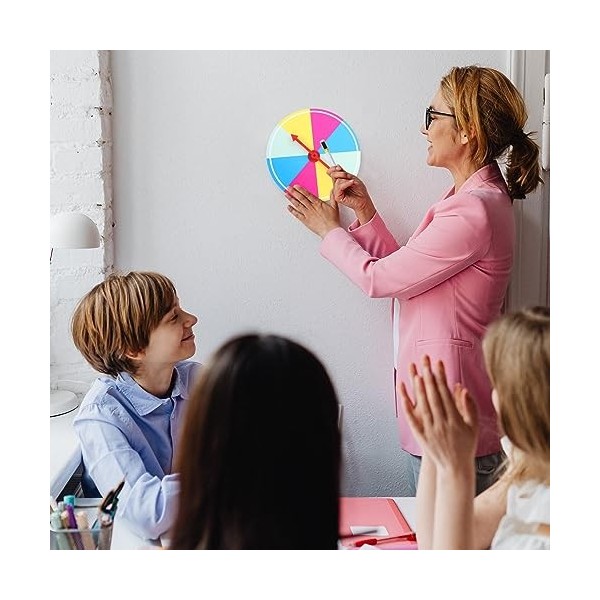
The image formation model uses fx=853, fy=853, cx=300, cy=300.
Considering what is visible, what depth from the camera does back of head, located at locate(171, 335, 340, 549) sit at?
952 mm

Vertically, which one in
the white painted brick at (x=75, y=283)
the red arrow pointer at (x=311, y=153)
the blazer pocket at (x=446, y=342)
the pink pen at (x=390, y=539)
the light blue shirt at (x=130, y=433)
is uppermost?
the red arrow pointer at (x=311, y=153)

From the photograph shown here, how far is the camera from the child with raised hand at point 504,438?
1.04 m

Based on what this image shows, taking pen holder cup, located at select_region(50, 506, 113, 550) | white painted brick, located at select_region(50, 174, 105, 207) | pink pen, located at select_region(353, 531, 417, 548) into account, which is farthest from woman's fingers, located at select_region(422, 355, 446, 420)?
white painted brick, located at select_region(50, 174, 105, 207)

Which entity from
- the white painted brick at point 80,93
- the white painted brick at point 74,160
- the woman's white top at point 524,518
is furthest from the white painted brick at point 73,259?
the woman's white top at point 524,518

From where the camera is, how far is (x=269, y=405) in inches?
37.6

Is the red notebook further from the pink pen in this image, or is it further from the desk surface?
the desk surface

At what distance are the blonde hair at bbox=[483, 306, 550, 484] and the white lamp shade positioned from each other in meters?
0.58

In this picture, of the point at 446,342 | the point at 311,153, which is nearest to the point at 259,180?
the point at 311,153

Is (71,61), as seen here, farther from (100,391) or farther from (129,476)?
(129,476)

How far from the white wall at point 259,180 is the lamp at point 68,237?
2.2 inches

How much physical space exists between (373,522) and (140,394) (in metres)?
0.38

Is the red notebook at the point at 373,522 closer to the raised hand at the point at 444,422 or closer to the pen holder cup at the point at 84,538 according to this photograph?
the raised hand at the point at 444,422
